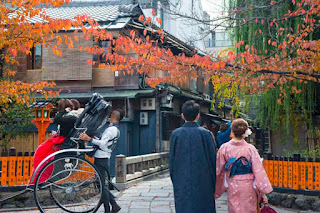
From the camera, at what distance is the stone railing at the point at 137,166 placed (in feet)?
36.3

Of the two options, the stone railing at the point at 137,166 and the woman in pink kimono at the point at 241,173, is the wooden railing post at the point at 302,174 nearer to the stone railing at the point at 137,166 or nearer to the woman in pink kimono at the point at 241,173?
the woman in pink kimono at the point at 241,173

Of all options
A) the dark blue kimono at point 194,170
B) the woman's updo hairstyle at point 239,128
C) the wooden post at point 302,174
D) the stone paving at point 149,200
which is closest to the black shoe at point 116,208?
the stone paving at point 149,200

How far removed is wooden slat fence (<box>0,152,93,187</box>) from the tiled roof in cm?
903

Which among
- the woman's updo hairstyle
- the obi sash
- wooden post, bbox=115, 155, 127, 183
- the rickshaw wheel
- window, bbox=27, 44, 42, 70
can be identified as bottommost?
wooden post, bbox=115, 155, 127, 183

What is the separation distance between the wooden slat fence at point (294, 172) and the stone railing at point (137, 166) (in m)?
4.06

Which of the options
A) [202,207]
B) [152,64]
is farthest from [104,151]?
[152,64]

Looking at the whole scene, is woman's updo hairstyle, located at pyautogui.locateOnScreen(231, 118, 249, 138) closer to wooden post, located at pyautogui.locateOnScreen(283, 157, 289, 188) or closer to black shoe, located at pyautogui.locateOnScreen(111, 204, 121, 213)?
black shoe, located at pyautogui.locateOnScreen(111, 204, 121, 213)

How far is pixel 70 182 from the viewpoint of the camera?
21.1 ft

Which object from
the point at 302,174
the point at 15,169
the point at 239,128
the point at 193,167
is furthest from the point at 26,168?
the point at 302,174

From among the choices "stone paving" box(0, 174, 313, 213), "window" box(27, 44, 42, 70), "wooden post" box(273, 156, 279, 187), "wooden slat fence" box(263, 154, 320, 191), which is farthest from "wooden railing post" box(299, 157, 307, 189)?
"window" box(27, 44, 42, 70)

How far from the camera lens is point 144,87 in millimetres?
17672

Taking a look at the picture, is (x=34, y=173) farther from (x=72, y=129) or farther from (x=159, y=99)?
(x=159, y=99)

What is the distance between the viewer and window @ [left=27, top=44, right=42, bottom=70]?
59.0 ft

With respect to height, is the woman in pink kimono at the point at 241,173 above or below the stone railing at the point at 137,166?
above
